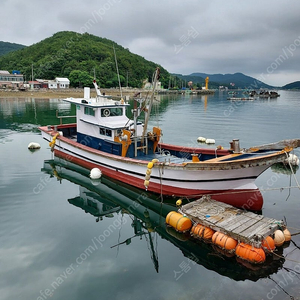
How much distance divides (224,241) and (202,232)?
2.74 feet

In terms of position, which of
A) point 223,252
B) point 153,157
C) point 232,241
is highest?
point 153,157

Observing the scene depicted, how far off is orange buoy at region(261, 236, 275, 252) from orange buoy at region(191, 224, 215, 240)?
60.4 inches

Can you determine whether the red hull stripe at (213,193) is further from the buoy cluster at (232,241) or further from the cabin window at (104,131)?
the buoy cluster at (232,241)

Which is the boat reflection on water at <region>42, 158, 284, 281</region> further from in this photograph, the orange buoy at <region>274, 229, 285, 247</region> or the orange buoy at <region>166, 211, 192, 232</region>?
the orange buoy at <region>274, 229, 285, 247</region>

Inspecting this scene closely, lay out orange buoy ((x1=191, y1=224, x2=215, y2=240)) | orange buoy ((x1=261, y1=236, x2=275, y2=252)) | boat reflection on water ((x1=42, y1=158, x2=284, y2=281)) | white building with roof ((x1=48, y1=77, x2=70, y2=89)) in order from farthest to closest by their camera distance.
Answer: white building with roof ((x1=48, y1=77, x2=70, y2=89)) < orange buoy ((x1=191, y1=224, x2=215, y2=240)) < orange buoy ((x1=261, y1=236, x2=275, y2=252)) < boat reflection on water ((x1=42, y1=158, x2=284, y2=281))

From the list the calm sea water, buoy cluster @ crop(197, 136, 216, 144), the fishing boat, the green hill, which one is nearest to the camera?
the calm sea water

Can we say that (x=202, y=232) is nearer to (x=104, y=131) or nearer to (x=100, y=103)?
(x=104, y=131)

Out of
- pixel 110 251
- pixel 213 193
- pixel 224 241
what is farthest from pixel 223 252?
pixel 110 251

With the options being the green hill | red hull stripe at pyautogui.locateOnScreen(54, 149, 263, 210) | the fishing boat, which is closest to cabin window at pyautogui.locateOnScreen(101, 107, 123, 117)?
the fishing boat

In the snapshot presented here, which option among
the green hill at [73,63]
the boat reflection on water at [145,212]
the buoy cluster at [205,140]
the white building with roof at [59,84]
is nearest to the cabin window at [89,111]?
the boat reflection on water at [145,212]

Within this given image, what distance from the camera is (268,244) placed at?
7.69 meters

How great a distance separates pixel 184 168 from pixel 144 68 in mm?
134596

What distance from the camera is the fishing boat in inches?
402

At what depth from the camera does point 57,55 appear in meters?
111
